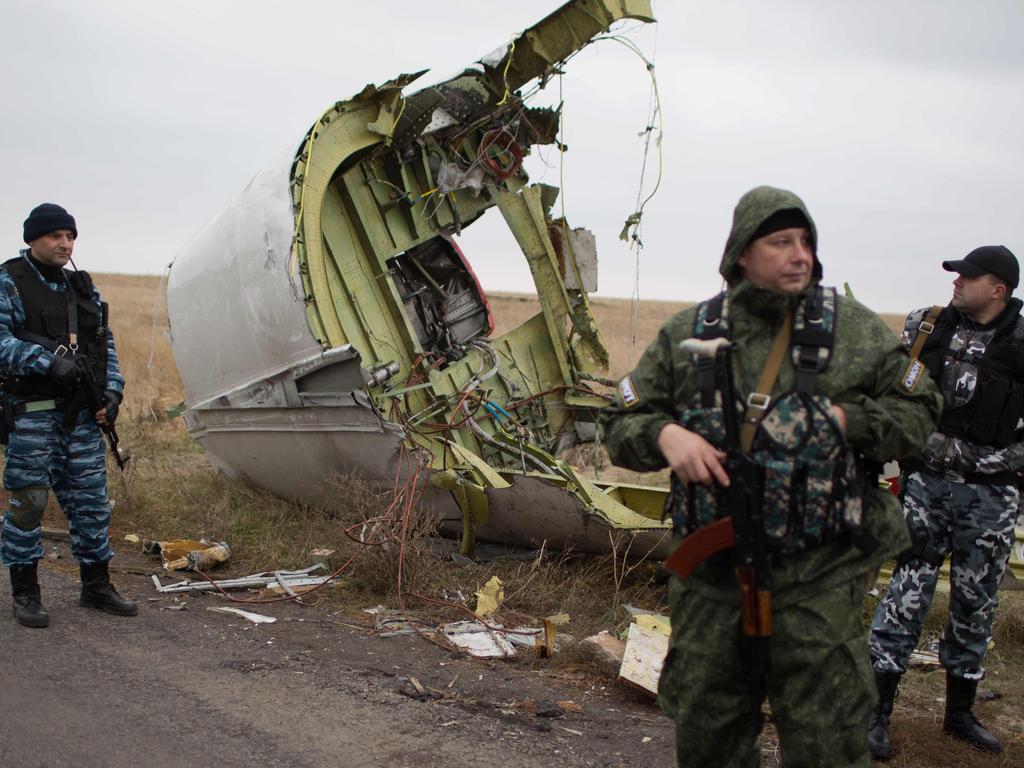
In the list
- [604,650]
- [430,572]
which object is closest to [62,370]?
[430,572]

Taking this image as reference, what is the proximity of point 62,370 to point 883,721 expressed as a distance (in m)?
3.99

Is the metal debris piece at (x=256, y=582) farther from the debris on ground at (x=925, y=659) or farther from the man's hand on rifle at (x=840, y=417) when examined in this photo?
the man's hand on rifle at (x=840, y=417)

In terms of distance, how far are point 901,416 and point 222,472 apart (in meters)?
6.33

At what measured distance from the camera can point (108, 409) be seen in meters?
5.30

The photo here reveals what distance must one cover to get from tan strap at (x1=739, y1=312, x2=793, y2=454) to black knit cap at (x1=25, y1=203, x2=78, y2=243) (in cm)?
392

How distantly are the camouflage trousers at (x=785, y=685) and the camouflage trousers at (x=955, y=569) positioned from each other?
163 centimetres

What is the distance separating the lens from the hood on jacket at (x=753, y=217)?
2609 millimetres


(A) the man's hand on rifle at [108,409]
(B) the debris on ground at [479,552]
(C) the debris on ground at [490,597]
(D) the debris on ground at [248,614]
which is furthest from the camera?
(B) the debris on ground at [479,552]

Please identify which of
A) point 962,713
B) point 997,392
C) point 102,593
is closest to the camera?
point 997,392

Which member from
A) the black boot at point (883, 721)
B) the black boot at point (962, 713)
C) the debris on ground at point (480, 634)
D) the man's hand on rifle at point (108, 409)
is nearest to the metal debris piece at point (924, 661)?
the black boot at point (962, 713)

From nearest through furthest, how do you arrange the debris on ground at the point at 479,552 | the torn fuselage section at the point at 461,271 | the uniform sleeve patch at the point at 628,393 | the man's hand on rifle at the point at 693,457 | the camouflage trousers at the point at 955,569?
the man's hand on rifle at the point at 693,457 < the uniform sleeve patch at the point at 628,393 < the camouflage trousers at the point at 955,569 < the debris on ground at the point at 479,552 < the torn fuselage section at the point at 461,271

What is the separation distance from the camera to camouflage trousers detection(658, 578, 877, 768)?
2.53 metres

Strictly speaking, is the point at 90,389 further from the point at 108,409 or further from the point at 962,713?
the point at 962,713

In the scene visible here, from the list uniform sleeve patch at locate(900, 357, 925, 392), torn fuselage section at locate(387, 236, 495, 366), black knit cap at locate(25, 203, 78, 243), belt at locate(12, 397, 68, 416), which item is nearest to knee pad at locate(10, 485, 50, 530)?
belt at locate(12, 397, 68, 416)
